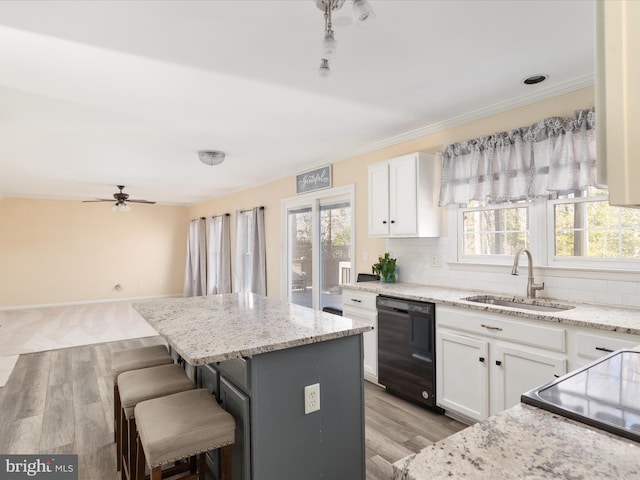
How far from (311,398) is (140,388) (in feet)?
3.02

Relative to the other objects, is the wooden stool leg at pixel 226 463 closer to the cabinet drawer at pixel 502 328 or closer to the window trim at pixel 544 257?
the cabinet drawer at pixel 502 328

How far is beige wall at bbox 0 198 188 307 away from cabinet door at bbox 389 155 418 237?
7.82 meters

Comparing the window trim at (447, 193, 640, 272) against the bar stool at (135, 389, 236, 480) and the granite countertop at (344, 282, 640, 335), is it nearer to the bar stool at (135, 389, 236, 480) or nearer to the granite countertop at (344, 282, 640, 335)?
the granite countertop at (344, 282, 640, 335)

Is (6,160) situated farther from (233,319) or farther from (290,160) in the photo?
(233,319)

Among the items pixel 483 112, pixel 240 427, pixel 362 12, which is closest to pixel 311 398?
pixel 240 427

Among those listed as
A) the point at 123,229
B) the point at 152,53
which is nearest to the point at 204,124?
the point at 152,53

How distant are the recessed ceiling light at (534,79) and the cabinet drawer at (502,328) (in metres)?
1.64

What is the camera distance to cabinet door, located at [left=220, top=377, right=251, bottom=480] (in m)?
1.56

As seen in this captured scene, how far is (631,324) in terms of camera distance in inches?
76.5

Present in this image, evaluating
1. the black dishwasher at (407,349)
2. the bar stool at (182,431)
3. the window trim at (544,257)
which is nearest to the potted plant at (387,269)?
the black dishwasher at (407,349)

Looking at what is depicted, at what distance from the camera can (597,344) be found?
2002mm

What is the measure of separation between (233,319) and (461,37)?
2.02 metres

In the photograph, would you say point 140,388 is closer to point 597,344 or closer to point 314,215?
point 597,344

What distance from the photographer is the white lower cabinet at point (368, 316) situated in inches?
133
